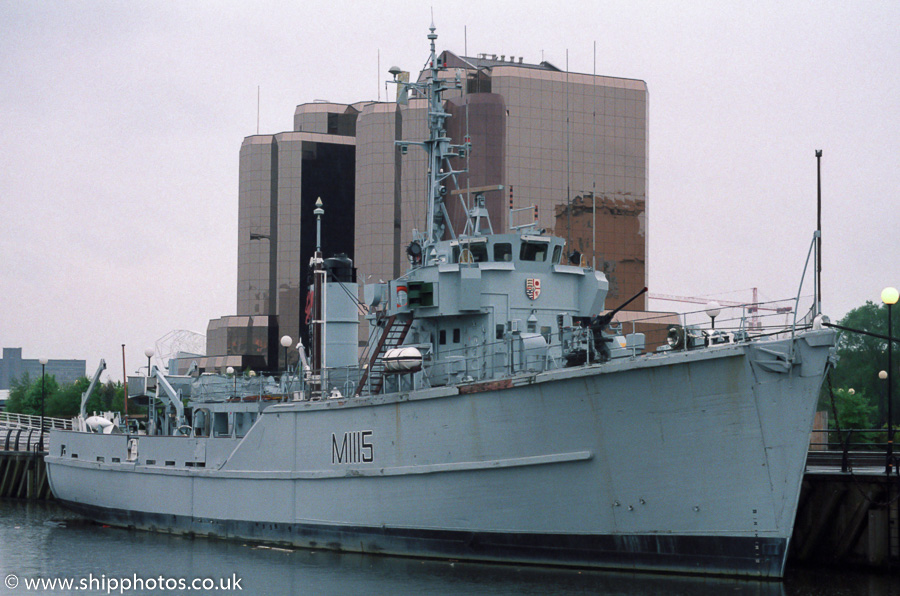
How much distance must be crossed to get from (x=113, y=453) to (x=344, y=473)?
10.2 m

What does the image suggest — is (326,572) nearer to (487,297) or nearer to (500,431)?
(500,431)

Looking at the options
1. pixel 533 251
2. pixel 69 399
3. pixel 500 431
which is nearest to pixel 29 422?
pixel 533 251

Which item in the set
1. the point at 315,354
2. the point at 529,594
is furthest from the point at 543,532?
the point at 315,354

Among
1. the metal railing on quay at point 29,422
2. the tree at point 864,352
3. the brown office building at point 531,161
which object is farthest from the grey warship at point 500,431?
the brown office building at point 531,161

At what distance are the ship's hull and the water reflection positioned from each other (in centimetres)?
40

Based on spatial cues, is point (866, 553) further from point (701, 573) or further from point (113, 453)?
point (113, 453)

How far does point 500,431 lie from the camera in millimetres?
19281

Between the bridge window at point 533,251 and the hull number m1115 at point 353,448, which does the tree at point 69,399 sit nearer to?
the hull number m1115 at point 353,448

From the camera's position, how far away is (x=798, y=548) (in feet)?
66.9

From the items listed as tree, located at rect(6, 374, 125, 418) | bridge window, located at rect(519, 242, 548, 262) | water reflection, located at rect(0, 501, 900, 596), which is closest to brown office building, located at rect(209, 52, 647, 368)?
tree, located at rect(6, 374, 125, 418)

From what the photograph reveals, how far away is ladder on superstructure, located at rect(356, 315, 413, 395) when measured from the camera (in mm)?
22359

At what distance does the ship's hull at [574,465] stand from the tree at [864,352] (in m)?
38.2

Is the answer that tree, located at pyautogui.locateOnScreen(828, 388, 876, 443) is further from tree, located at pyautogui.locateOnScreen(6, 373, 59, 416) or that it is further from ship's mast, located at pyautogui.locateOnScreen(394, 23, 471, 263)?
tree, located at pyautogui.locateOnScreen(6, 373, 59, 416)

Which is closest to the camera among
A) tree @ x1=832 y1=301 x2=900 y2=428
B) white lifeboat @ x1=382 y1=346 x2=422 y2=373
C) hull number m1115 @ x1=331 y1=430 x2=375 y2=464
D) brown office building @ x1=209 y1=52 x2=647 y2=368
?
white lifeboat @ x1=382 y1=346 x2=422 y2=373
